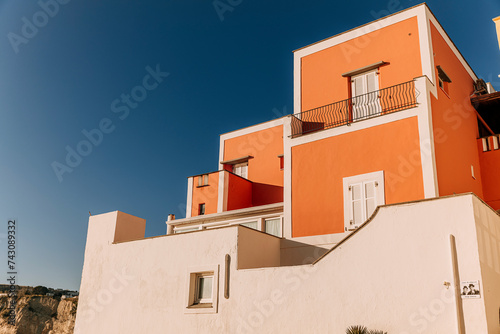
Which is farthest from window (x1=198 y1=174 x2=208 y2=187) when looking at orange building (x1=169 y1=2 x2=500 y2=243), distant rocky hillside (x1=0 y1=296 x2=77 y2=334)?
distant rocky hillside (x1=0 y1=296 x2=77 y2=334)

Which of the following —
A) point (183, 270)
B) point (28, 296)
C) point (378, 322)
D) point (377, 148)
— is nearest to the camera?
point (378, 322)

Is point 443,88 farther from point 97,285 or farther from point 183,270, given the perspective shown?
point 97,285

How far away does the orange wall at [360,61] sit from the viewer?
42.1 ft

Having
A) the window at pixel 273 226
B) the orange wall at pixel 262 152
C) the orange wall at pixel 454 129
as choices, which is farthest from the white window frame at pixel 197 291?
the orange wall at pixel 262 152

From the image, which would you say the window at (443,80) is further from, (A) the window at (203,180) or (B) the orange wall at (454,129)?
(A) the window at (203,180)

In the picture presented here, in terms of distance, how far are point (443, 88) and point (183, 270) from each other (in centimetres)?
977

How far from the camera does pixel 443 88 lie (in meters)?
13.4

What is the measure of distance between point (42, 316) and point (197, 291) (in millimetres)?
62966

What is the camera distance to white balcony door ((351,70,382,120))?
518 inches

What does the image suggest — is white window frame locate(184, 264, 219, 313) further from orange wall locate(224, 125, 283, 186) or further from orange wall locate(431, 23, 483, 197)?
orange wall locate(224, 125, 283, 186)

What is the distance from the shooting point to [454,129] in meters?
13.0

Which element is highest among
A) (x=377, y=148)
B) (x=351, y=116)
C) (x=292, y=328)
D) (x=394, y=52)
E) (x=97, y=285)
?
(x=394, y=52)

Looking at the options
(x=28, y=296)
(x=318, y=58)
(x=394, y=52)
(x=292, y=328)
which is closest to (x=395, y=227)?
(x=292, y=328)

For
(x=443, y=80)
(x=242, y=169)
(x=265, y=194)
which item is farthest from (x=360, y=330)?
(x=242, y=169)
